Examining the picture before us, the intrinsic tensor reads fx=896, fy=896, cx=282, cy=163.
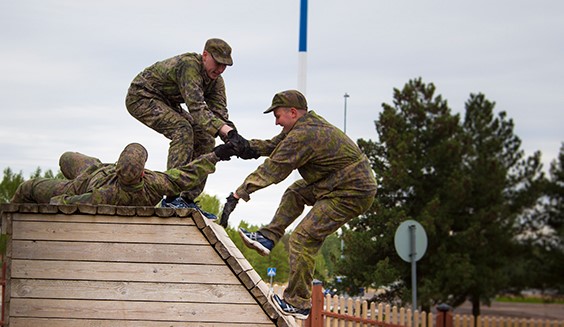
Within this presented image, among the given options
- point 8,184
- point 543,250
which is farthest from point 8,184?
point 543,250

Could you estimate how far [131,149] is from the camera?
8.13 metres

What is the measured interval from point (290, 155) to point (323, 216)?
0.59 metres

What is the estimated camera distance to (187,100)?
882cm

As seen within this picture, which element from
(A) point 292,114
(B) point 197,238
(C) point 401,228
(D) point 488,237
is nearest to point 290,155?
(A) point 292,114

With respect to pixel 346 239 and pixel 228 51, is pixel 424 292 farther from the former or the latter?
pixel 228 51

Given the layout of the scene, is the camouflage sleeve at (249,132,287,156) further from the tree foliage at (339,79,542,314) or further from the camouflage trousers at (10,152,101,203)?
the tree foliage at (339,79,542,314)

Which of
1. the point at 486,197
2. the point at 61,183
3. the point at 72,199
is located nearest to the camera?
the point at 72,199

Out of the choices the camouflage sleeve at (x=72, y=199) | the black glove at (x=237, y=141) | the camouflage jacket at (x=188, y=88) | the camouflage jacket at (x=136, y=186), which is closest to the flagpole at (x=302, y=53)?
the camouflage jacket at (x=188, y=88)

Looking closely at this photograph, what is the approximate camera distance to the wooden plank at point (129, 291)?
768 cm

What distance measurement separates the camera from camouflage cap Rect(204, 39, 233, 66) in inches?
349

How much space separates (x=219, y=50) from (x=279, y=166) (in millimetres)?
1900

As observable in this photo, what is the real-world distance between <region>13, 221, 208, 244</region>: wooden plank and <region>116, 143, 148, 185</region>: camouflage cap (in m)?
0.52

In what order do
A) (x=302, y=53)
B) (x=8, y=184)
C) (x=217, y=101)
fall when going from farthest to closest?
1. (x=8, y=184)
2. (x=302, y=53)
3. (x=217, y=101)

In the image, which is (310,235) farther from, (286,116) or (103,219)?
(103,219)
